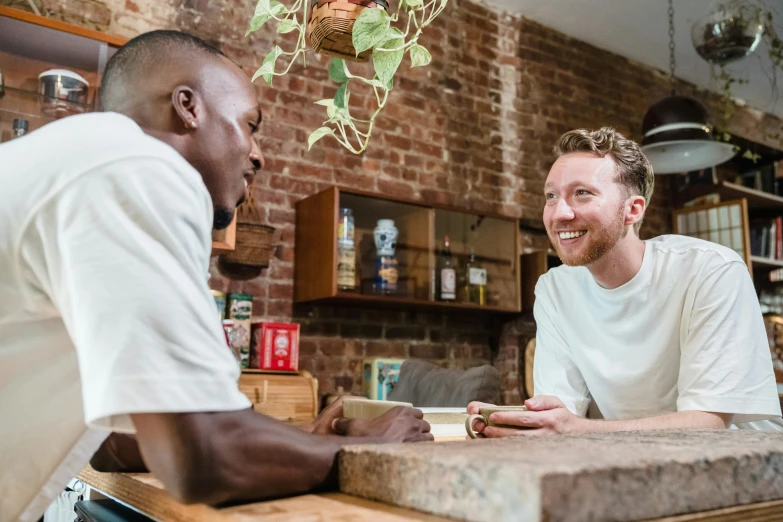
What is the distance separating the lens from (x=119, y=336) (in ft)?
2.01

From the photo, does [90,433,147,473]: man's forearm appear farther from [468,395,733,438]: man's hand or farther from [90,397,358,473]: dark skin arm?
[468,395,733,438]: man's hand

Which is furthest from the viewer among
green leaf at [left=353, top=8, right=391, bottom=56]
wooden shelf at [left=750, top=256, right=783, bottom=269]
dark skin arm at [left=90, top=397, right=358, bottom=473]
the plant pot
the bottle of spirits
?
wooden shelf at [left=750, top=256, right=783, bottom=269]

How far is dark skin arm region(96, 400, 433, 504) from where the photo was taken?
622 mm

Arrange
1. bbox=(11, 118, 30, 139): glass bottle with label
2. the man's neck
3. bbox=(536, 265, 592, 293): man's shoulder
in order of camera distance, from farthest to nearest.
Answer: bbox=(11, 118, 30, 139): glass bottle with label
bbox=(536, 265, 592, 293): man's shoulder
the man's neck

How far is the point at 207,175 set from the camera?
1.02 metres

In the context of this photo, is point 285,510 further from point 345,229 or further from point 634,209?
point 345,229

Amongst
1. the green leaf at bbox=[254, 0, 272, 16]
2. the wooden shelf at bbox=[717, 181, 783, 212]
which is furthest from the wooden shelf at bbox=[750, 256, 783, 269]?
the green leaf at bbox=[254, 0, 272, 16]

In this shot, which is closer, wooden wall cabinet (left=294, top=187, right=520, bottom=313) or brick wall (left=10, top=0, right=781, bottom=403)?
wooden wall cabinet (left=294, top=187, right=520, bottom=313)

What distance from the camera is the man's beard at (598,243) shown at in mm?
1902

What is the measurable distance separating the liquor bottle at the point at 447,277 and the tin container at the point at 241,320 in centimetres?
105

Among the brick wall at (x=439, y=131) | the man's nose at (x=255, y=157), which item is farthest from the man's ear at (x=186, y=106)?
the brick wall at (x=439, y=131)

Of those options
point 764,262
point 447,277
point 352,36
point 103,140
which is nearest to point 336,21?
point 352,36

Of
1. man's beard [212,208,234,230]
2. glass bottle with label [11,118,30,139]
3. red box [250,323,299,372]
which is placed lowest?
red box [250,323,299,372]

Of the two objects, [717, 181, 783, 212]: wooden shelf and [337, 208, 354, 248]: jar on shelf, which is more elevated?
[717, 181, 783, 212]: wooden shelf
